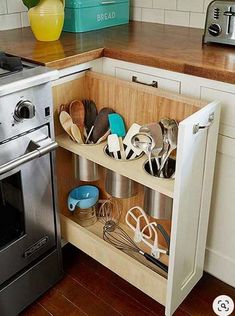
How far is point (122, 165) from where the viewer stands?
133 centimetres

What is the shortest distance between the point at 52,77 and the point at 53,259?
0.70 meters

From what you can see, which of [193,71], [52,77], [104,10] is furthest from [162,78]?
[104,10]

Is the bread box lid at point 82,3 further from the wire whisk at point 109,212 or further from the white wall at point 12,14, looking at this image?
the wire whisk at point 109,212

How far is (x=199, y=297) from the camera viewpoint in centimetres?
154

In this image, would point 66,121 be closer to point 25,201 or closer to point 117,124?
point 117,124

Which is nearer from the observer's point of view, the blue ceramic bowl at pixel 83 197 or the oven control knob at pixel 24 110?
the oven control knob at pixel 24 110

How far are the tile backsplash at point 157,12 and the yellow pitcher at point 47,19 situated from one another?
11.1 inches

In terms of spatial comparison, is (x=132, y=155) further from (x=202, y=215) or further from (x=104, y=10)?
(x=104, y=10)

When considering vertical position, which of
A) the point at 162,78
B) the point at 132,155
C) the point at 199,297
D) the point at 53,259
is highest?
the point at 162,78

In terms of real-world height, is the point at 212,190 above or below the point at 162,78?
below

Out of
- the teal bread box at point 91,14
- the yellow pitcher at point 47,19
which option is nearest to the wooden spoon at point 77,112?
the yellow pitcher at point 47,19

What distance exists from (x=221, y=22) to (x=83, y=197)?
88 cm

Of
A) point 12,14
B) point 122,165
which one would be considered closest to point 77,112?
point 122,165

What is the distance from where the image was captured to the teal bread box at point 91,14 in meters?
1.70
